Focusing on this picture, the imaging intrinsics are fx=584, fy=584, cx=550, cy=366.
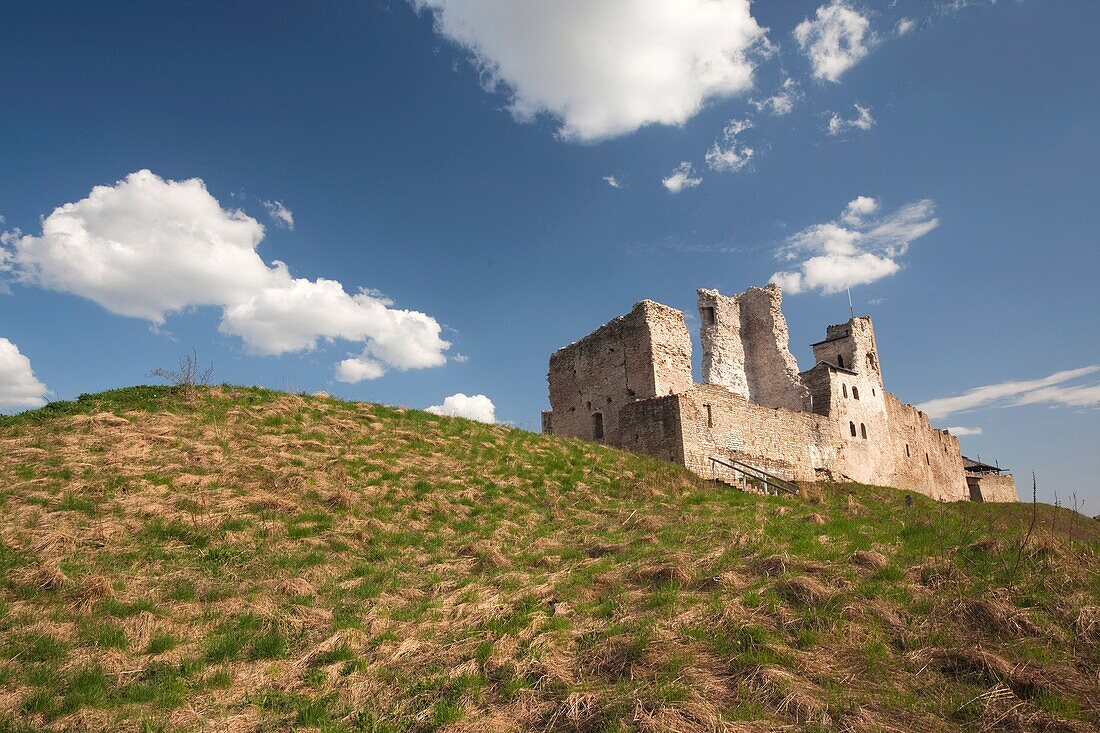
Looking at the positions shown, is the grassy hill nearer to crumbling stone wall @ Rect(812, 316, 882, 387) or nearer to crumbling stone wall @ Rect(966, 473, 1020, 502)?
crumbling stone wall @ Rect(812, 316, 882, 387)

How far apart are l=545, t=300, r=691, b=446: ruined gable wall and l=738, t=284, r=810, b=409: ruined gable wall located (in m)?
9.91

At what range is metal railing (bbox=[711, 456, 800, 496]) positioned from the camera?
21969mm

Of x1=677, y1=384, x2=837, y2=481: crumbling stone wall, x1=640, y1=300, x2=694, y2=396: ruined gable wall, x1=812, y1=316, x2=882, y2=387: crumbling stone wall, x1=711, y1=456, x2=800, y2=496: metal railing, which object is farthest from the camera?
x1=812, y1=316, x2=882, y2=387: crumbling stone wall

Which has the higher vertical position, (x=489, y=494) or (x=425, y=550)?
(x=489, y=494)

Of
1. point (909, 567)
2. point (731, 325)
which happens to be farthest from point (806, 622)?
point (731, 325)

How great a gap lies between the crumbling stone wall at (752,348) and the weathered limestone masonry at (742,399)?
64mm

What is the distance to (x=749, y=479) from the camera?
23.7m

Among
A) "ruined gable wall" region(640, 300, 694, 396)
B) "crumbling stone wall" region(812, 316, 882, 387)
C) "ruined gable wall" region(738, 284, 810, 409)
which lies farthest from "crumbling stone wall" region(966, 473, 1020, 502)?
"ruined gable wall" region(640, 300, 694, 396)

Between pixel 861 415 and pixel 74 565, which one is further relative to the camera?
Answer: pixel 861 415

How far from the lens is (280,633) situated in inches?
323

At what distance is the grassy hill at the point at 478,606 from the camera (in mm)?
6137

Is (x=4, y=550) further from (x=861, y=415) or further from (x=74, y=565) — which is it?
(x=861, y=415)

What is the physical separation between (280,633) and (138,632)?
1.83 m

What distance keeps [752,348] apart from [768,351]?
3.62 ft
